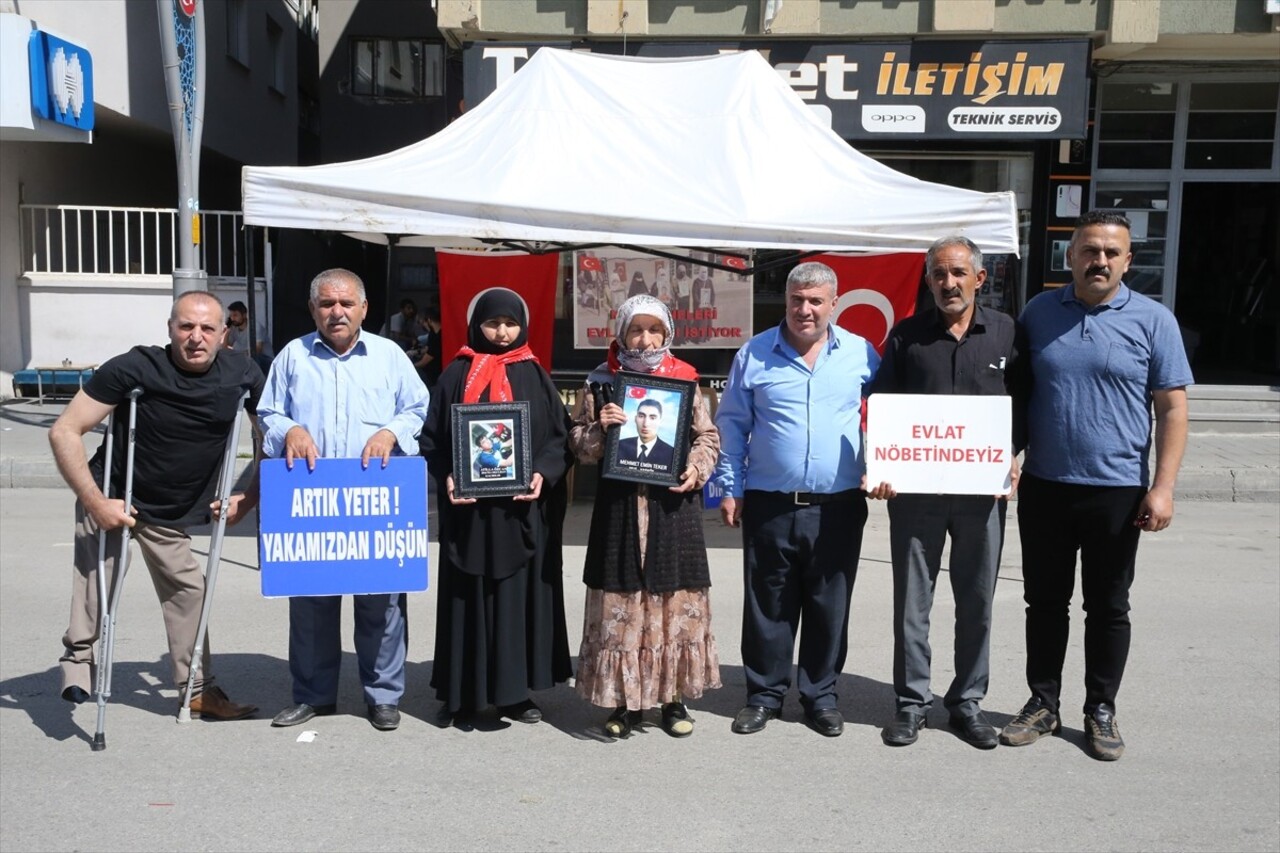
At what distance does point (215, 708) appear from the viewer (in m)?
4.80

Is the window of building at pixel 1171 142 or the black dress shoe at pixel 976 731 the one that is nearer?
the black dress shoe at pixel 976 731

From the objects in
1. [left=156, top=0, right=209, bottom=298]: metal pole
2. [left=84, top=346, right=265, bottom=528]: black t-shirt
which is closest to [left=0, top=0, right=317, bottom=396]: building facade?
[left=156, top=0, right=209, bottom=298]: metal pole

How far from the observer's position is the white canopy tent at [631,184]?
6828 millimetres

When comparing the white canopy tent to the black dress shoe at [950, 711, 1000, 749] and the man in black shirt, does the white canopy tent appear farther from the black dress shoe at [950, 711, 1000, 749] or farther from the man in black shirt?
the black dress shoe at [950, 711, 1000, 749]

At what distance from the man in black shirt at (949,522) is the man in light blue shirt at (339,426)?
1.99 metres

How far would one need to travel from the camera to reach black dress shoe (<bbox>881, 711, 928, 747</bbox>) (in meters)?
4.62

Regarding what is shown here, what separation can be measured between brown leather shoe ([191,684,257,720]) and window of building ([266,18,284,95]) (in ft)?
67.9

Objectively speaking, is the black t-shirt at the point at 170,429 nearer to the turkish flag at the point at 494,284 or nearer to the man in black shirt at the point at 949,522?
the man in black shirt at the point at 949,522

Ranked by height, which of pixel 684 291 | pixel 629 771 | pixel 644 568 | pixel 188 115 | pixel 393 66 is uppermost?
pixel 393 66

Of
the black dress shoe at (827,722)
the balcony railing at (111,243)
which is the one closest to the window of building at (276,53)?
the balcony railing at (111,243)

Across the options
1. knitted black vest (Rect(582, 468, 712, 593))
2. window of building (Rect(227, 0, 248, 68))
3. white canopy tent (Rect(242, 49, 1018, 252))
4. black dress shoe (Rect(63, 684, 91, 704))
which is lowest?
black dress shoe (Rect(63, 684, 91, 704))

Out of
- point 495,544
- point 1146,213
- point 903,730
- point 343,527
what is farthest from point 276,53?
point 903,730

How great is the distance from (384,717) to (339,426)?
1.21 metres

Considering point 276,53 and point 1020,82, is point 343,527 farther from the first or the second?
point 276,53
